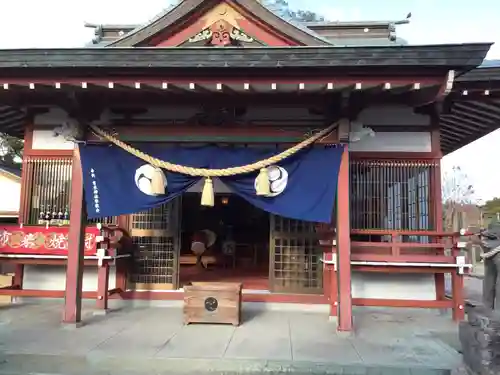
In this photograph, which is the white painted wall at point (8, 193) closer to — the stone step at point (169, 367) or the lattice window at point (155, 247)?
the lattice window at point (155, 247)

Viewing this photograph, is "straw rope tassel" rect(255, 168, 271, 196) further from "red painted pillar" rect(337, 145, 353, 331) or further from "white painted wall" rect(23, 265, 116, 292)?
"white painted wall" rect(23, 265, 116, 292)

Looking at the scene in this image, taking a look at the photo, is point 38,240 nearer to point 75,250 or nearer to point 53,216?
point 53,216

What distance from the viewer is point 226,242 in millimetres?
14016

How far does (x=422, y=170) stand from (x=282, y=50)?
3852mm

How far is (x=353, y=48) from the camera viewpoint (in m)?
5.62

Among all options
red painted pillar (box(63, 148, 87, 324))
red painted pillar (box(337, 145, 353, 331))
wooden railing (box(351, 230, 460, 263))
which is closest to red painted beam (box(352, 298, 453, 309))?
wooden railing (box(351, 230, 460, 263))

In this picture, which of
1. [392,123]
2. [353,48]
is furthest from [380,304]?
[353,48]

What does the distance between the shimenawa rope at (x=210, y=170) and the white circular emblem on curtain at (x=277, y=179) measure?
0.12 metres

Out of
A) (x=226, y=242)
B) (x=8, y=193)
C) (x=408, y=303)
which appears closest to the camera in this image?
(x=408, y=303)

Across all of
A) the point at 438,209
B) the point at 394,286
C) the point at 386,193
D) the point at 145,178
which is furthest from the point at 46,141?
the point at 438,209

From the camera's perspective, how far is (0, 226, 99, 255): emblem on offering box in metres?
7.43

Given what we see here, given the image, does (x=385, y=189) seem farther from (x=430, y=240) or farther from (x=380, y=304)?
(x=380, y=304)

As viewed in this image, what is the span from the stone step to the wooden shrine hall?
1438 mm

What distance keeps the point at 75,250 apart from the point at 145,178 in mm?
1545
